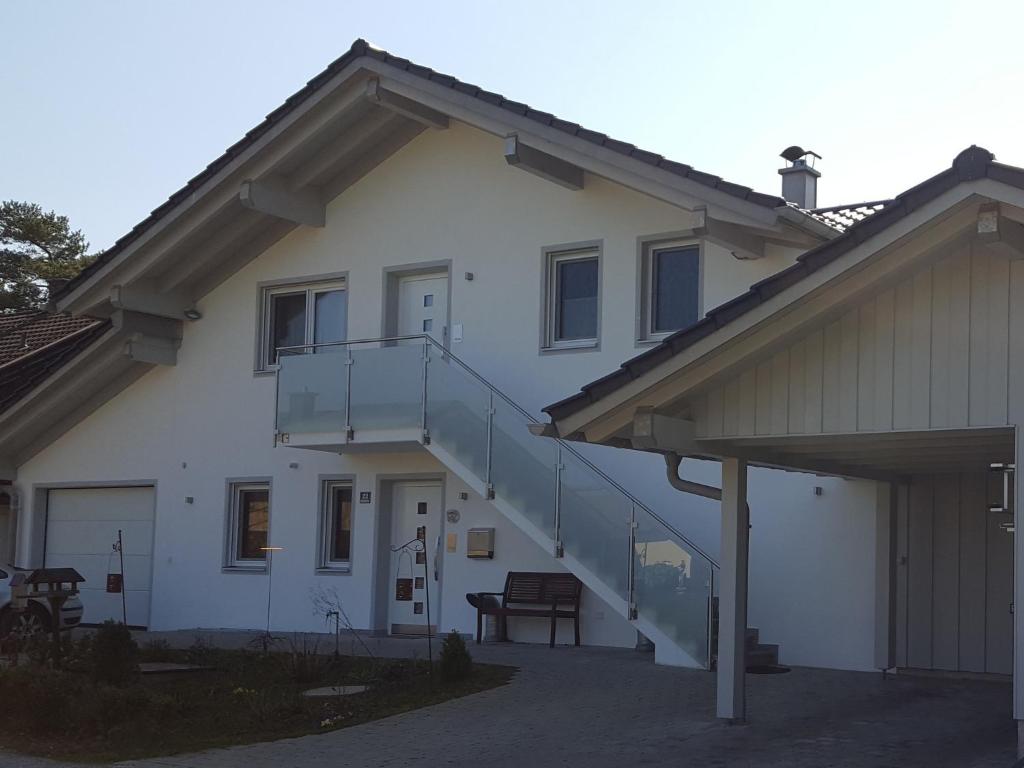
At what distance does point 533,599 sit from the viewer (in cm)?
1703

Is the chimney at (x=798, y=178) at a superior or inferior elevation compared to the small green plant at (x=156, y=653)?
superior

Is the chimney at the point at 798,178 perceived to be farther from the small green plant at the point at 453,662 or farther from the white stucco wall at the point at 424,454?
the small green plant at the point at 453,662

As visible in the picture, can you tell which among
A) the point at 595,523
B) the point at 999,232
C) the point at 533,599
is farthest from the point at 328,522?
the point at 999,232

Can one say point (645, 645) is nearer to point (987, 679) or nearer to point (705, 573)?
point (705, 573)

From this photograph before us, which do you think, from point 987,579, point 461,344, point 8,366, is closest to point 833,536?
point 987,579

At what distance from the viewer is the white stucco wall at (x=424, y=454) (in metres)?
15.5

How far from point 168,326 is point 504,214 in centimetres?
628

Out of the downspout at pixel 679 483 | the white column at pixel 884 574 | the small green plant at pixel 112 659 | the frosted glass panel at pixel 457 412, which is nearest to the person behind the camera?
the downspout at pixel 679 483

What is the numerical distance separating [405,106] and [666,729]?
10.3 metres

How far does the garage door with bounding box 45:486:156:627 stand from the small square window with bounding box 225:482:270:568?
1.62 metres

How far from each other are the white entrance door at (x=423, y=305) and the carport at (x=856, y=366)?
7.85 m

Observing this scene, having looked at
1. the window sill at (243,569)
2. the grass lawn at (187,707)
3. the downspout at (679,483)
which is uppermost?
the downspout at (679,483)

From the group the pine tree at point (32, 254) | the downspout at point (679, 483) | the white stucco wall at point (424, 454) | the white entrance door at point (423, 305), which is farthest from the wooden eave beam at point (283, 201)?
the pine tree at point (32, 254)

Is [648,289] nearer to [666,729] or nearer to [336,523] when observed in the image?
[336,523]
